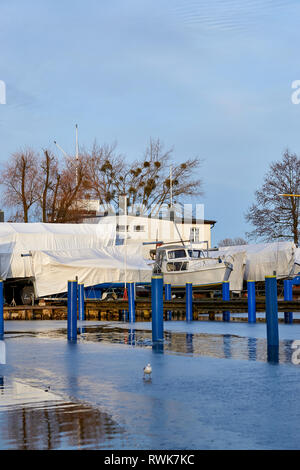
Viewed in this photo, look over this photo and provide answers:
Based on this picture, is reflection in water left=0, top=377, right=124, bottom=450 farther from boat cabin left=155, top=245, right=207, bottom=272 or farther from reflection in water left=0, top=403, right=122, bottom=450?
boat cabin left=155, top=245, right=207, bottom=272

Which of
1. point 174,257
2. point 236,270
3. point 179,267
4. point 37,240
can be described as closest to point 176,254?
point 174,257

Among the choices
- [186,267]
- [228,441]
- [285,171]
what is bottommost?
[228,441]

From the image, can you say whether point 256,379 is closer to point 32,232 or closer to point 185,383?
point 185,383

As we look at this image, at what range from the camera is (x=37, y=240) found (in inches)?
1475

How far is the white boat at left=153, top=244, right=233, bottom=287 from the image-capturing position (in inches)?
1415

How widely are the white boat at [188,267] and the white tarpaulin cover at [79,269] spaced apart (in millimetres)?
1232

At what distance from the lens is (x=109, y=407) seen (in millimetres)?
6578

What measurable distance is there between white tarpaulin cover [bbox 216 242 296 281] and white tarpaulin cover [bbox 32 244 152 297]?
851 cm

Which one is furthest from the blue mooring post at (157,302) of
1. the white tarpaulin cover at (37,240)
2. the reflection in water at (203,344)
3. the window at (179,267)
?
the window at (179,267)

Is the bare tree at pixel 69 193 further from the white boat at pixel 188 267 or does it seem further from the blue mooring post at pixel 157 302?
the blue mooring post at pixel 157 302

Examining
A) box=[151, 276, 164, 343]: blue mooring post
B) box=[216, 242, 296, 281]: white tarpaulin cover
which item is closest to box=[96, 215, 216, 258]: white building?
box=[216, 242, 296, 281]: white tarpaulin cover

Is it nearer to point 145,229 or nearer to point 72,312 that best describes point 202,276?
point 145,229
